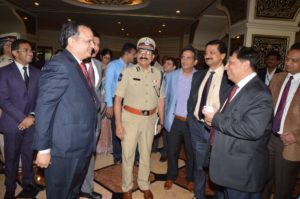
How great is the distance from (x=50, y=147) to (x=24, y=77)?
53.0 inches

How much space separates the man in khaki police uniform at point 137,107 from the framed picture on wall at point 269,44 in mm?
4104

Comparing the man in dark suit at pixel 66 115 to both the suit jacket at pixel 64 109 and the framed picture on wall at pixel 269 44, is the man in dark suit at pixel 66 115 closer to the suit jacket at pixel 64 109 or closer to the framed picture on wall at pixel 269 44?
the suit jacket at pixel 64 109

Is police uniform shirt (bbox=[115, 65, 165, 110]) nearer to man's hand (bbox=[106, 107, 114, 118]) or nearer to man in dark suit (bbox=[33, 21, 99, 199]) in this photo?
man in dark suit (bbox=[33, 21, 99, 199])

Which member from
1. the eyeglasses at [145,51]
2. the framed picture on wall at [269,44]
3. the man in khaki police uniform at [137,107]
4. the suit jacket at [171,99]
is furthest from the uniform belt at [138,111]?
the framed picture on wall at [269,44]

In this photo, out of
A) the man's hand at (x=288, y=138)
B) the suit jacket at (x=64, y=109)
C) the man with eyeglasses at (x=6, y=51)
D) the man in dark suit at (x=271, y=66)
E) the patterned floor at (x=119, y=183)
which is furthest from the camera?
the man in dark suit at (x=271, y=66)

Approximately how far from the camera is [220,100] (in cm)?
231

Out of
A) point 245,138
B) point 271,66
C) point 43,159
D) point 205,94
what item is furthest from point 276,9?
point 43,159

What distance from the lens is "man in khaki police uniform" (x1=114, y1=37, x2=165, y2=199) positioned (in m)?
2.47

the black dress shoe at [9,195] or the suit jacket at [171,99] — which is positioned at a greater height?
the suit jacket at [171,99]

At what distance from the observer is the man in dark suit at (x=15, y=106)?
2.46 m

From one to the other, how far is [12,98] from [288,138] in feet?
9.40

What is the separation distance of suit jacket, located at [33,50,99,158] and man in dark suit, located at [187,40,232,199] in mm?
1253

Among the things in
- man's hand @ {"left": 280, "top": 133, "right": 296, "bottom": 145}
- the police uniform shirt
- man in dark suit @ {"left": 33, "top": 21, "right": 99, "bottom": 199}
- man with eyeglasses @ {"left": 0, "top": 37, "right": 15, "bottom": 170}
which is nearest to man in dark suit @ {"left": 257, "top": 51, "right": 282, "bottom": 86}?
man's hand @ {"left": 280, "top": 133, "right": 296, "bottom": 145}

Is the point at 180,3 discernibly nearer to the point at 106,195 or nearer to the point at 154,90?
the point at 154,90
